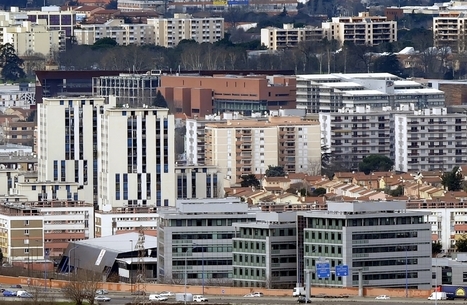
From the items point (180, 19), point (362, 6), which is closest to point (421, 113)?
point (180, 19)

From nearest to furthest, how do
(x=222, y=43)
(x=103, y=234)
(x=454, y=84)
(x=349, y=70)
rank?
(x=103, y=234)
(x=454, y=84)
(x=349, y=70)
(x=222, y=43)

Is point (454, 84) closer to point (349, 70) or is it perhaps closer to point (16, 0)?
point (349, 70)

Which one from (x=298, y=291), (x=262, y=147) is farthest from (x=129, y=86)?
(x=298, y=291)

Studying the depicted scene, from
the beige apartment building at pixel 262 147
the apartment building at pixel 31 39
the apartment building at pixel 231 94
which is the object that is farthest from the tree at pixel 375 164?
the apartment building at pixel 31 39

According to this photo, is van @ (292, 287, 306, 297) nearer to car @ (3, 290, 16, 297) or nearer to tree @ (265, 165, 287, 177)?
car @ (3, 290, 16, 297)

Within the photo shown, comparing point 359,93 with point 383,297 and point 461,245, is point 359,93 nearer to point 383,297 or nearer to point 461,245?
point 461,245

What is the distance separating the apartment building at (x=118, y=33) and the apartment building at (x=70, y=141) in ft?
137

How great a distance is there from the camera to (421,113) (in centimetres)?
6322

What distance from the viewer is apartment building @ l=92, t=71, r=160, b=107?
74375 millimetres

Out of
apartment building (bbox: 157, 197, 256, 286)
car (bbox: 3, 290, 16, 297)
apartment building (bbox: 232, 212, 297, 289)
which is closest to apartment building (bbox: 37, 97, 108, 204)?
apartment building (bbox: 157, 197, 256, 286)

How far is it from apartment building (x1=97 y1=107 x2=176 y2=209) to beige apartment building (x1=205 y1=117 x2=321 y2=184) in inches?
371

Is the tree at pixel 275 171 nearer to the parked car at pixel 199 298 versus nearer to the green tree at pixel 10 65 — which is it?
the parked car at pixel 199 298

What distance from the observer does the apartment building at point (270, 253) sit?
39781mm

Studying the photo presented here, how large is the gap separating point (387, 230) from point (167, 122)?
11.5 meters
